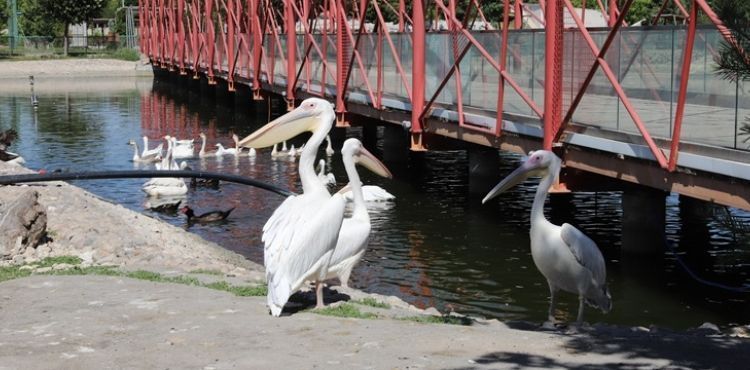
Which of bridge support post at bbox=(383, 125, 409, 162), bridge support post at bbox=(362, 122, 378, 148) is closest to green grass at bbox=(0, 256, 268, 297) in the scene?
bridge support post at bbox=(383, 125, 409, 162)

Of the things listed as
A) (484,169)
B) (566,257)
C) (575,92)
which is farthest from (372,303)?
(484,169)

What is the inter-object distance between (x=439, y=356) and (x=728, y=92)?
561 centimetres

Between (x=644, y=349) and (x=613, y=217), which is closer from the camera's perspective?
(x=644, y=349)

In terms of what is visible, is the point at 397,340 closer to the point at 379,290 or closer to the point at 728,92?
the point at 728,92

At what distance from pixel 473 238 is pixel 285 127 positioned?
8.17 m

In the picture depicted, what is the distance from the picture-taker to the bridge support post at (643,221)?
635 inches

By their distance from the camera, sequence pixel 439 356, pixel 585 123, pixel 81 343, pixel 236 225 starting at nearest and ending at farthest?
pixel 439 356, pixel 81 343, pixel 585 123, pixel 236 225

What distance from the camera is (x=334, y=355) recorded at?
7.99 metres

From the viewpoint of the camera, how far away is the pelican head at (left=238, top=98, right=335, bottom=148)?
10.8 metres

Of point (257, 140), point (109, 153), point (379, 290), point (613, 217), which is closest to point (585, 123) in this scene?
point (379, 290)

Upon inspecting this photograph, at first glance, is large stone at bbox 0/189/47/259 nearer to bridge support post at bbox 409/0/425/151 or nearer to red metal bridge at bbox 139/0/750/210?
red metal bridge at bbox 139/0/750/210

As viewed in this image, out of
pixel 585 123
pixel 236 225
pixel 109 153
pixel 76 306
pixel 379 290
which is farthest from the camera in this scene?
pixel 109 153

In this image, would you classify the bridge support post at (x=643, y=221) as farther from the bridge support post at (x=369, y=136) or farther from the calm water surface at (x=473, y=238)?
→ the bridge support post at (x=369, y=136)

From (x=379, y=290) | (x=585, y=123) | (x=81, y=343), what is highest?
(x=585, y=123)
